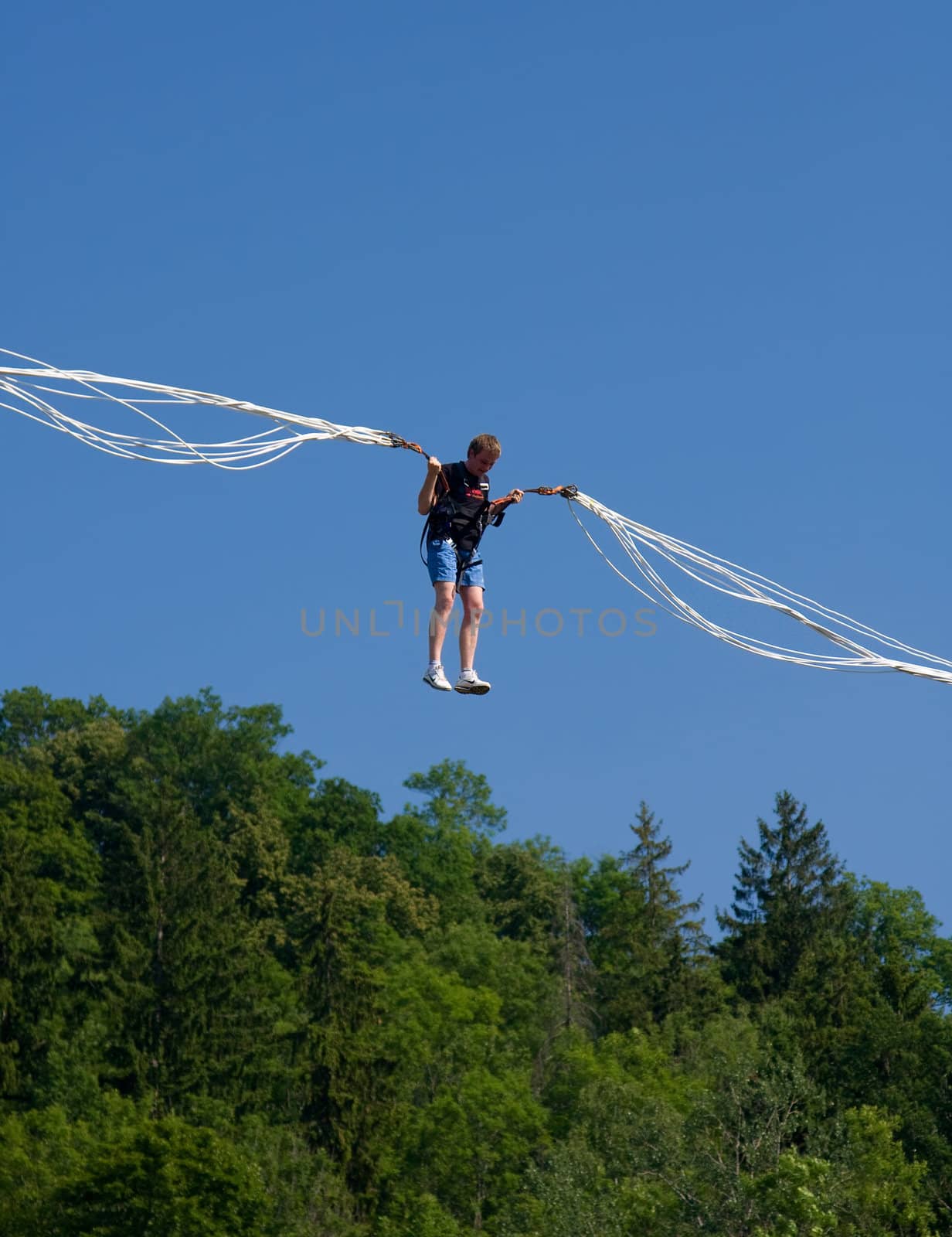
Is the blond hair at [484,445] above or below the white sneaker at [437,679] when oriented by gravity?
above

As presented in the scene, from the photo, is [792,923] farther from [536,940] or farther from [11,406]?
[11,406]

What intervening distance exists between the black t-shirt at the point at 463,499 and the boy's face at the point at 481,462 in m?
0.06

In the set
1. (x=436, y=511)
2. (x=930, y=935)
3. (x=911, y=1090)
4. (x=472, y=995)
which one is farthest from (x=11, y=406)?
(x=930, y=935)

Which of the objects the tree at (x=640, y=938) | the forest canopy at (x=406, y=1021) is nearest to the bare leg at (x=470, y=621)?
the forest canopy at (x=406, y=1021)

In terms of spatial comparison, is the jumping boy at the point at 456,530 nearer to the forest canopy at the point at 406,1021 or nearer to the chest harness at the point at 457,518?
the chest harness at the point at 457,518

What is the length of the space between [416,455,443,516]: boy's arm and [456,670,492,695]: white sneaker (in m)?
1.22

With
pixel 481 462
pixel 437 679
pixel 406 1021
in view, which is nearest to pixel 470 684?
pixel 437 679

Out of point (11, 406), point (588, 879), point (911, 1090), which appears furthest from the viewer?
point (588, 879)

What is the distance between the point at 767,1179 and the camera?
3384 cm

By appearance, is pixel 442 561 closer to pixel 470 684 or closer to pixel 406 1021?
pixel 470 684

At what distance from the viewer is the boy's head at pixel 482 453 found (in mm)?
14383

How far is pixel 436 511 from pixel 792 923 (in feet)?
175

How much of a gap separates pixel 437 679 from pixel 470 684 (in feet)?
0.82

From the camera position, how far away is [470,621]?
14.9 meters
